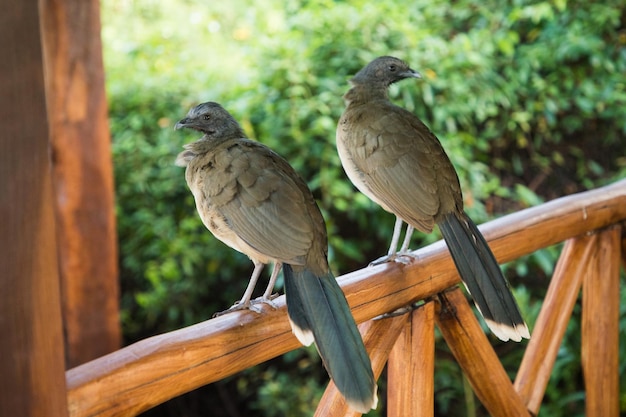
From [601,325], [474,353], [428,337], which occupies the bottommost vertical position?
[601,325]

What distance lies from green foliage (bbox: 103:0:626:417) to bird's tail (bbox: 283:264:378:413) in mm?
2018

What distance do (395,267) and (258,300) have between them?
1.34ft

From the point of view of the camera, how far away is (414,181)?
2045mm

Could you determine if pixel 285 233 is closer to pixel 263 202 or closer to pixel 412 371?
pixel 263 202

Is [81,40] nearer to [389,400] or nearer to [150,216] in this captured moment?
[150,216]

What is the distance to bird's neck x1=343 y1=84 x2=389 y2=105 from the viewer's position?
7.45 feet

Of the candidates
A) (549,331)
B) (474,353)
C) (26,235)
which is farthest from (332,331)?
(549,331)

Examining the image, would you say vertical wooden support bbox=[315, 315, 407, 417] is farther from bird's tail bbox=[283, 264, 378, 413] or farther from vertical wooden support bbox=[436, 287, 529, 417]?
bird's tail bbox=[283, 264, 378, 413]

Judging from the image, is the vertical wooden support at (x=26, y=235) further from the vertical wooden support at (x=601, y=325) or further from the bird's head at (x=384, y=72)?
the vertical wooden support at (x=601, y=325)

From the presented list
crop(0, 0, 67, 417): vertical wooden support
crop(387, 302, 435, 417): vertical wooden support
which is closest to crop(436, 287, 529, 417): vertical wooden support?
crop(387, 302, 435, 417): vertical wooden support

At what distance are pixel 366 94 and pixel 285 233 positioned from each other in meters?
0.79

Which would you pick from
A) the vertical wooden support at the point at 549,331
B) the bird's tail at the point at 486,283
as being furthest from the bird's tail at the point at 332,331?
the vertical wooden support at the point at 549,331

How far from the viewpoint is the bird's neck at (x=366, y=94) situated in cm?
227

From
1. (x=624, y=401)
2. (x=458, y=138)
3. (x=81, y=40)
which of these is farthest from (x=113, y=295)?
(x=624, y=401)
